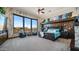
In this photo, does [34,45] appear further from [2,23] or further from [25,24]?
[2,23]

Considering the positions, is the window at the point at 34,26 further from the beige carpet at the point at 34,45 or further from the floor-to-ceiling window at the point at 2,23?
the floor-to-ceiling window at the point at 2,23

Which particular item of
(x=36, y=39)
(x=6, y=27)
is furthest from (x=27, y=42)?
(x=6, y=27)

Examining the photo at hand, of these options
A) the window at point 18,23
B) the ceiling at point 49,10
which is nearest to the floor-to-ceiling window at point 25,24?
the window at point 18,23

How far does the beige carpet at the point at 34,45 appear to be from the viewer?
1991 mm

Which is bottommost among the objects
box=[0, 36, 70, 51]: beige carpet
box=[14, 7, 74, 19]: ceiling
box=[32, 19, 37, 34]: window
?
box=[0, 36, 70, 51]: beige carpet

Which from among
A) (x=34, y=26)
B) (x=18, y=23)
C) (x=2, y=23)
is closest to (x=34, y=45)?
(x=34, y=26)

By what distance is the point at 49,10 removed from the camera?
2049 millimetres

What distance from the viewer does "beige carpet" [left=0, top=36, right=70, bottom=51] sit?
1.99 m

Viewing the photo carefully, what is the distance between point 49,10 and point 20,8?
1.92 ft

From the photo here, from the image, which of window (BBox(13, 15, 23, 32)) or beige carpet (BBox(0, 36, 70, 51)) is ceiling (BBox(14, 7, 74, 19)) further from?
beige carpet (BBox(0, 36, 70, 51))

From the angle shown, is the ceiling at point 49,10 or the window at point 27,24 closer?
the ceiling at point 49,10

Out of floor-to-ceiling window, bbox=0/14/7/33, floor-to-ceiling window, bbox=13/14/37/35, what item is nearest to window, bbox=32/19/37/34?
floor-to-ceiling window, bbox=13/14/37/35

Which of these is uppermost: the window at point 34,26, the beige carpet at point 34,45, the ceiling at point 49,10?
the ceiling at point 49,10

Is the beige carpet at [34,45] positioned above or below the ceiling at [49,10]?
below
